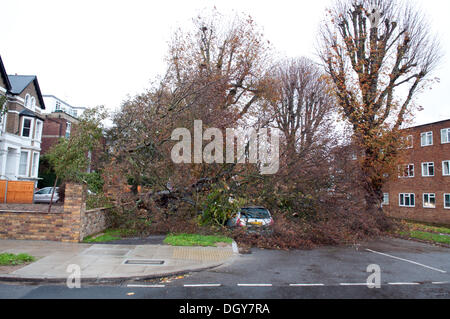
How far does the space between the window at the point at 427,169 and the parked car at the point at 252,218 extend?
79.7 ft

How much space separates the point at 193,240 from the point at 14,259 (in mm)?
4957

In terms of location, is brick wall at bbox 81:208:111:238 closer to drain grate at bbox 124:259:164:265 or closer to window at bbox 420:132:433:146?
drain grate at bbox 124:259:164:265

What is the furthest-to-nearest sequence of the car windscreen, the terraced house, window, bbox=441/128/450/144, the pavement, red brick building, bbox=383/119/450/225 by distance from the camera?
the terraced house, red brick building, bbox=383/119/450/225, window, bbox=441/128/450/144, the car windscreen, the pavement

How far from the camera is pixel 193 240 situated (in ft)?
33.7

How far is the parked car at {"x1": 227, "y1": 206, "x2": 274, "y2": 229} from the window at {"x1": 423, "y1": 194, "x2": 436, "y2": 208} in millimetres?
24138

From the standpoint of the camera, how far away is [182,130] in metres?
12.8

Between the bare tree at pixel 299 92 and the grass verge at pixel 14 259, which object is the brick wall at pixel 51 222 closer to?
the grass verge at pixel 14 259

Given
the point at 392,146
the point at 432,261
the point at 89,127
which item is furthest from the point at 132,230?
the point at 392,146

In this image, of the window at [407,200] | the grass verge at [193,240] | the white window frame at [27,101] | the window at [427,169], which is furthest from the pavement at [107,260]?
the window at [407,200]

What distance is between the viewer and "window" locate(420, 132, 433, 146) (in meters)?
28.9

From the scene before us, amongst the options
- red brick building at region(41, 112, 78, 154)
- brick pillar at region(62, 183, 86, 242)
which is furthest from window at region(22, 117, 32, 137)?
brick pillar at region(62, 183, 86, 242)
